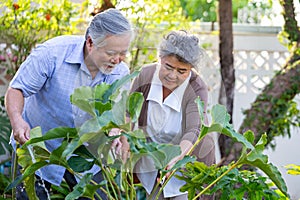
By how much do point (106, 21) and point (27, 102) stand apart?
663 mm

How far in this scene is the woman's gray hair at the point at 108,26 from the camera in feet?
10.4

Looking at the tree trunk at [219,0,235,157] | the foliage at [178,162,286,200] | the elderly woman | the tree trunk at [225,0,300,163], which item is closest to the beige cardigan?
the elderly woman

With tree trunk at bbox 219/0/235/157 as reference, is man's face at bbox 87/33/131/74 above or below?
above

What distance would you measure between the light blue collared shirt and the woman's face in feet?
1.00

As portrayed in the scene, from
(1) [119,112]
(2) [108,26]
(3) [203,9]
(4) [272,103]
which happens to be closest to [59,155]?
(1) [119,112]

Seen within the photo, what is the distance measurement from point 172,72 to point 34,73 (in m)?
0.57

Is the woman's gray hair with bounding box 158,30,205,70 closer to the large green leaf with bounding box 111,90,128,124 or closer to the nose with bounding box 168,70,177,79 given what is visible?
the nose with bounding box 168,70,177,79

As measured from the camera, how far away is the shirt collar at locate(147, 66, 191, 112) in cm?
327

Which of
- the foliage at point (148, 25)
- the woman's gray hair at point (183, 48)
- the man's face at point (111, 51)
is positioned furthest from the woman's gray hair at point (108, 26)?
the foliage at point (148, 25)

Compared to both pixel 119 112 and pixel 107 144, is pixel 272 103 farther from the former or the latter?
pixel 119 112

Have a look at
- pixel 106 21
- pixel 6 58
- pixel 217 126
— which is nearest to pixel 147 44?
pixel 6 58

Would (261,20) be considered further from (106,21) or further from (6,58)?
(106,21)

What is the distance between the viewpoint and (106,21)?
3.18m

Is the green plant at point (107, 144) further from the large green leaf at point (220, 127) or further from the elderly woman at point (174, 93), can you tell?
the elderly woman at point (174, 93)
